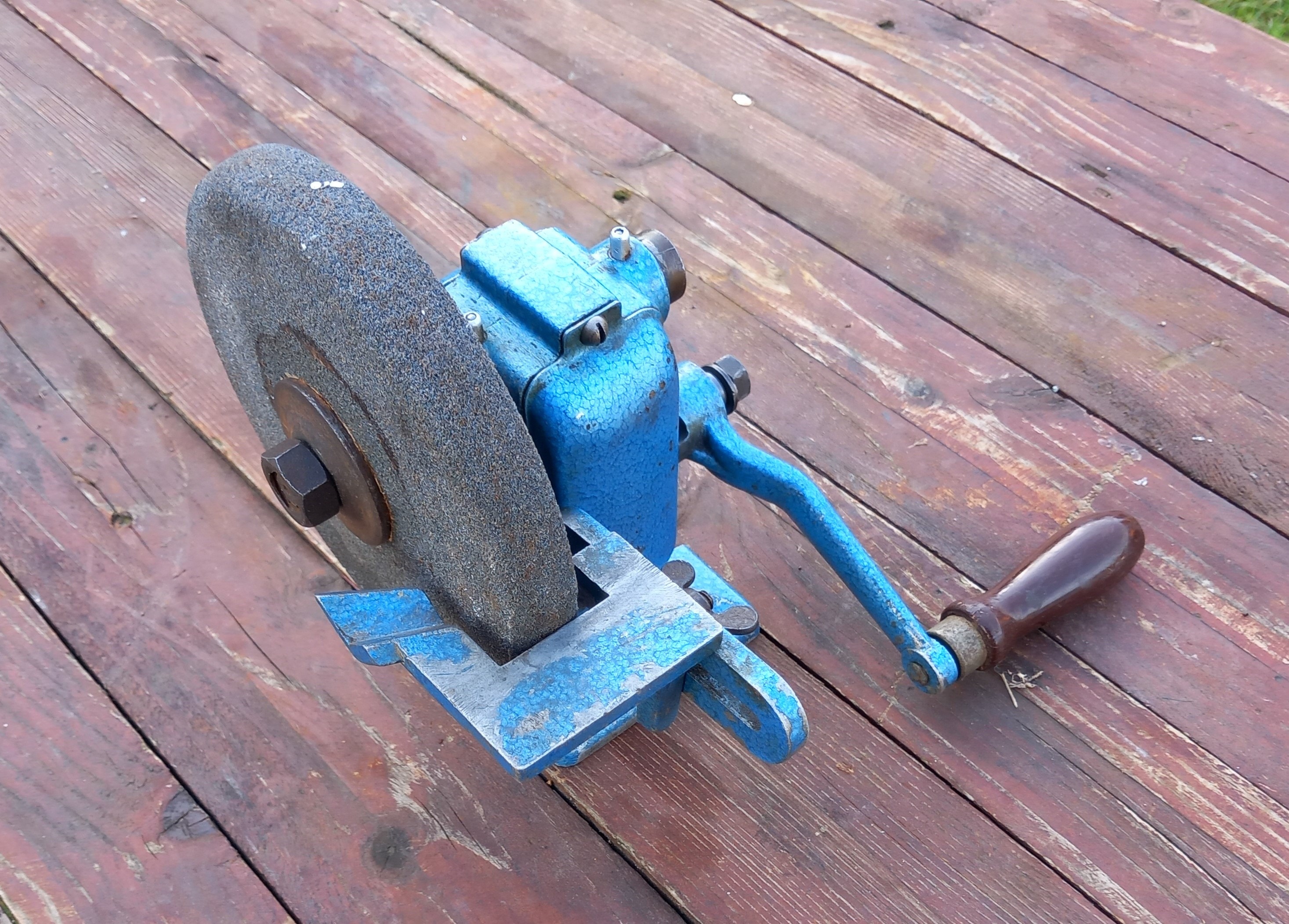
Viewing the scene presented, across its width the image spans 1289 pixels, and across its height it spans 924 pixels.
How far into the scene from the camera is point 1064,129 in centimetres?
151

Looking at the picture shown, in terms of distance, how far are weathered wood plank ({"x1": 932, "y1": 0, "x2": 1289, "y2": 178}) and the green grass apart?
46 centimetres

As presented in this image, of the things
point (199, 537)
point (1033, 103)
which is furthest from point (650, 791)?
point (1033, 103)

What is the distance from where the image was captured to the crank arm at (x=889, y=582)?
92cm

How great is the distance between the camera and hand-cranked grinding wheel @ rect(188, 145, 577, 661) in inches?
23.8

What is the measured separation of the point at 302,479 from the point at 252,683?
15.7 inches

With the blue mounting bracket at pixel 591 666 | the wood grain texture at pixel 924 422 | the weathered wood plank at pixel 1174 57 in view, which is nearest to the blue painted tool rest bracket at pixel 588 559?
the blue mounting bracket at pixel 591 666

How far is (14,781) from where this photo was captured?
3.19 ft

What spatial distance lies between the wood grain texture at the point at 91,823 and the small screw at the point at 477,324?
539 mm

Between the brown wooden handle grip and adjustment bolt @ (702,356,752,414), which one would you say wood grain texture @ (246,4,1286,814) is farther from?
adjustment bolt @ (702,356,752,414)

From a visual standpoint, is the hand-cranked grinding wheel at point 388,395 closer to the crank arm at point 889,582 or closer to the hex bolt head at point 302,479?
the hex bolt head at point 302,479

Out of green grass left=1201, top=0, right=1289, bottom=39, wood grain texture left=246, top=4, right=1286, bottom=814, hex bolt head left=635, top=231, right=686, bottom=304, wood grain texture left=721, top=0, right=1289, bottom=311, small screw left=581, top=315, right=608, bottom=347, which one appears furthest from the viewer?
green grass left=1201, top=0, right=1289, bottom=39

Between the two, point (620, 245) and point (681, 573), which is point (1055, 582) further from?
point (620, 245)

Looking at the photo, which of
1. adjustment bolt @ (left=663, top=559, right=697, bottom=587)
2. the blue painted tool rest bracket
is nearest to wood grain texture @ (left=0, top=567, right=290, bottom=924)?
the blue painted tool rest bracket

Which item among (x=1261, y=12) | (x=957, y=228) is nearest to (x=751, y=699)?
(x=957, y=228)
